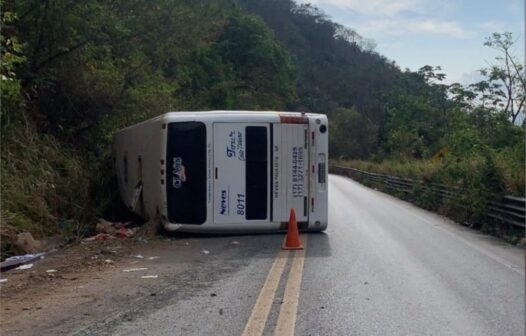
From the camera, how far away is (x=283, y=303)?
6.73 meters

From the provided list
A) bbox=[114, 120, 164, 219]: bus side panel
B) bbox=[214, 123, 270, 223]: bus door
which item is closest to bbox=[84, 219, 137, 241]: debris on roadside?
bbox=[114, 120, 164, 219]: bus side panel

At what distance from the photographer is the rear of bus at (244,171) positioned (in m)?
11.8

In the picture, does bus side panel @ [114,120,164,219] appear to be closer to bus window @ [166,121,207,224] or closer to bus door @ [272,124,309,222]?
bus window @ [166,121,207,224]

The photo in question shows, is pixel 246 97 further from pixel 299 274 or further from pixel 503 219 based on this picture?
pixel 299 274

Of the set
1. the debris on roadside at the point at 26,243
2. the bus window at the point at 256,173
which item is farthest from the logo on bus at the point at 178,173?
the debris on roadside at the point at 26,243

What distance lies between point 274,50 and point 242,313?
136 ft

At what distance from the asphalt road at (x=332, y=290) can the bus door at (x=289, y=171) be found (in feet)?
1.83

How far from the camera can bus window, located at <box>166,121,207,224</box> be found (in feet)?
38.6

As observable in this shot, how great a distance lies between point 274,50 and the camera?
153 feet

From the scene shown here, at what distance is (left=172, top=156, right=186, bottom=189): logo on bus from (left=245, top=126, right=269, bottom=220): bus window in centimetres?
119

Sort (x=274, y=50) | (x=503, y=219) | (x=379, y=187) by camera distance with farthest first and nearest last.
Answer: (x=274, y=50)
(x=379, y=187)
(x=503, y=219)

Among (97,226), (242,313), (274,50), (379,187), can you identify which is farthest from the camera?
(274,50)

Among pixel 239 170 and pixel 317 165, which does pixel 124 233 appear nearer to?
Result: pixel 239 170

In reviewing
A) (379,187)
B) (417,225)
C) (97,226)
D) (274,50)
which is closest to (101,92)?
(97,226)
